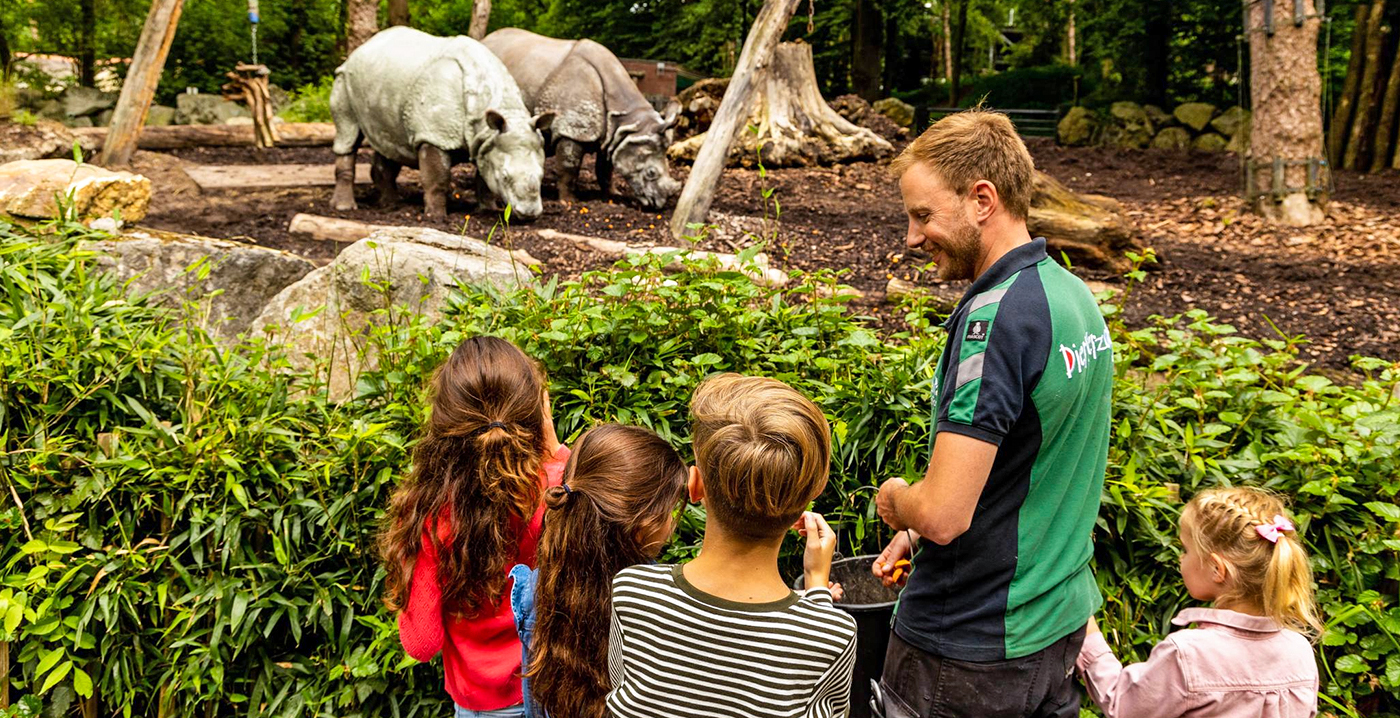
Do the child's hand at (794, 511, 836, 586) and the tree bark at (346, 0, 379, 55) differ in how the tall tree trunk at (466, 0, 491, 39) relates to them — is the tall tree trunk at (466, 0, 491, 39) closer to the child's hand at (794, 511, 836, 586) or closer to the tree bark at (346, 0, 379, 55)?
the tree bark at (346, 0, 379, 55)

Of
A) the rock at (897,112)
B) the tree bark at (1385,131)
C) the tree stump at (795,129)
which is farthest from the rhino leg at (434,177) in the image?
the tree bark at (1385,131)

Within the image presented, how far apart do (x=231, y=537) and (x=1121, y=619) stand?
292cm

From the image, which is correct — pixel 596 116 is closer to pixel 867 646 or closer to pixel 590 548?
pixel 867 646

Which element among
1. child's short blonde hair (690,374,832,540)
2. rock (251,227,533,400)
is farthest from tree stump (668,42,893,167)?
child's short blonde hair (690,374,832,540)

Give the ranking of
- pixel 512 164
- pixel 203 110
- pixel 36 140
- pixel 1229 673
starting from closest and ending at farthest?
pixel 1229 673
pixel 512 164
pixel 36 140
pixel 203 110

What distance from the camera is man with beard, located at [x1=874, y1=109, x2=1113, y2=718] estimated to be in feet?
6.23

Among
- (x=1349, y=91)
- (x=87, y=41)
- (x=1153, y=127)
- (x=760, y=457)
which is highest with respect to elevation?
(x=87, y=41)

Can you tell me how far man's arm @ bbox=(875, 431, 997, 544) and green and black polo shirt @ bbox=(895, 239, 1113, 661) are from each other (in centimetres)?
2

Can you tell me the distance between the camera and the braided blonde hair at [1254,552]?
7.03ft

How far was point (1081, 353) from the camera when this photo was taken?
77.2 inches

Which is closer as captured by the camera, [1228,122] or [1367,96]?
[1367,96]

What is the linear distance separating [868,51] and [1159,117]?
20.7ft

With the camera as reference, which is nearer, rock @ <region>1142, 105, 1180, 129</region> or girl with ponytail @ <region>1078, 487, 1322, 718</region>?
girl with ponytail @ <region>1078, 487, 1322, 718</region>

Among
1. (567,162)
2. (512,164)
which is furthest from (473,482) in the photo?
(567,162)
